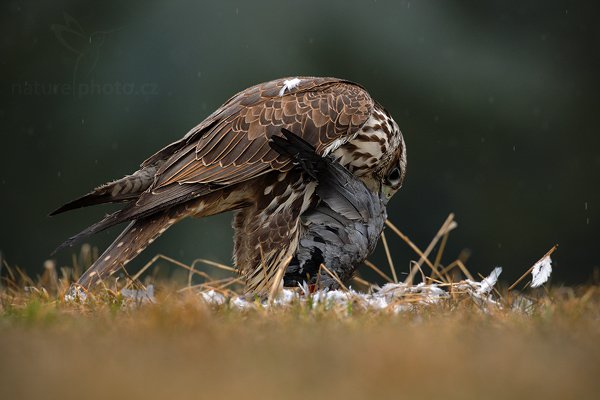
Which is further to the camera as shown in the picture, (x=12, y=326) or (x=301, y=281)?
(x=301, y=281)

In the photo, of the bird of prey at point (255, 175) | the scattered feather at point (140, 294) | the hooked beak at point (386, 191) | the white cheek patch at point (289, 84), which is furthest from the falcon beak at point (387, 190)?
the scattered feather at point (140, 294)

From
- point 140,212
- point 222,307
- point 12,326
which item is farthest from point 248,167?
point 12,326

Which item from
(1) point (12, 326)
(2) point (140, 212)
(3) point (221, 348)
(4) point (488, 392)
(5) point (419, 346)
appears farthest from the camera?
(2) point (140, 212)

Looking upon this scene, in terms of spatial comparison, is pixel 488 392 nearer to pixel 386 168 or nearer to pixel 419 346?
pixel 419 346

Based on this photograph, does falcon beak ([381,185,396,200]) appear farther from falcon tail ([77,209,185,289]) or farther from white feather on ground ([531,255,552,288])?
falcon tail ([77,209,185,289])

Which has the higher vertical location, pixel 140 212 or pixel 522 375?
pixel 522 375

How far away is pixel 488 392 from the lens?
152cm

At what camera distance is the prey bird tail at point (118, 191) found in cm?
322

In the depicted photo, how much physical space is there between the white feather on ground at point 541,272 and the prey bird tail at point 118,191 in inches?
61.1

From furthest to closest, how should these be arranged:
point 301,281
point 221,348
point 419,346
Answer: point 301,281 → point 221,348 → point 419,346

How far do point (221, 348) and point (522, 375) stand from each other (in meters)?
0.66

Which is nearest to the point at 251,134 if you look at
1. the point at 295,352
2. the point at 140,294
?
the point at 140,294

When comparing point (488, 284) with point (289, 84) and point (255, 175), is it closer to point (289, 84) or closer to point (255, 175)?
point (255, 175)

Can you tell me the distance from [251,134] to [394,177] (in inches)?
26.9
